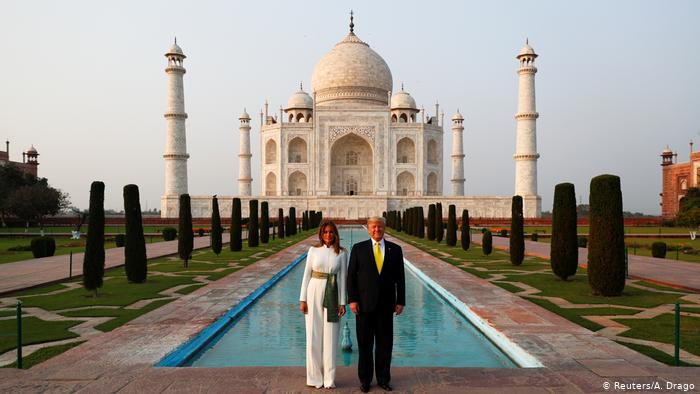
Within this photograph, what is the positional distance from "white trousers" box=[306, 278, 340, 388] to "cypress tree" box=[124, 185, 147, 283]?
587cm

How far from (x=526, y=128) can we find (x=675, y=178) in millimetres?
17701

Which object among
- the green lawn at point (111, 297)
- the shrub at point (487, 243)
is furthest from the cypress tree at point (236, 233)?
the shrub at point (487, 243)

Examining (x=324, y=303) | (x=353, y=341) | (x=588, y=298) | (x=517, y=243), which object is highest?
(x=324, y=303)

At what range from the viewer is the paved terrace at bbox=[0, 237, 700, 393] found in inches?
143

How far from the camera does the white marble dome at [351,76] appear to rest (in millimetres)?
42969

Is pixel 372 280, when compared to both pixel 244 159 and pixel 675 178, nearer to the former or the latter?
pixel 244 159

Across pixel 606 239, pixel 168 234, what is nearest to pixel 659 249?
pixel 606 239

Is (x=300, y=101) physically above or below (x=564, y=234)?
above

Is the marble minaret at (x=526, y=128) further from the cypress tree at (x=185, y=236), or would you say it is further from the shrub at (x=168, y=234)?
the cypress tree at (x=185, y=236)

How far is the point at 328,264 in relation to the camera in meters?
3.66

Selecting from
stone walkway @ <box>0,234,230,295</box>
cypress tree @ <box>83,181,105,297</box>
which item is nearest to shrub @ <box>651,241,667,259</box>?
stone walkway @ <box>0,234,230,295</box>

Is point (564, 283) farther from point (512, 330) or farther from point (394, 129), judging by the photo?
point (394, 129)

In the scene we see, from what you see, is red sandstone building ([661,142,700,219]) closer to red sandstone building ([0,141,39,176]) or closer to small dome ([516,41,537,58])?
small dome ([516,41,537,58])

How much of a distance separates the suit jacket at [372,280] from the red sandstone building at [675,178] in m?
43.0
